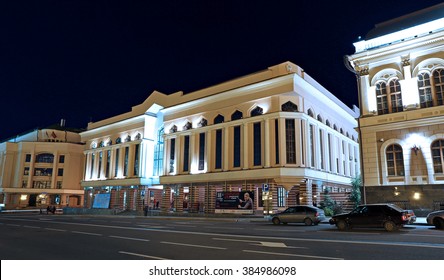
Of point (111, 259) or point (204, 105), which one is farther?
point (204, 105)

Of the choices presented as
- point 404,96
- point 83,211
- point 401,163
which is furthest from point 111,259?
point 83,211

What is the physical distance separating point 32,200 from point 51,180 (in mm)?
5727

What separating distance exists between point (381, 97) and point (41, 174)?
231 feet

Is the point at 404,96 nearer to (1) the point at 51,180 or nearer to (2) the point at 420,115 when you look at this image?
(2) the point at 420,115

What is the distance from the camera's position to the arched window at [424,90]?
24625 mm

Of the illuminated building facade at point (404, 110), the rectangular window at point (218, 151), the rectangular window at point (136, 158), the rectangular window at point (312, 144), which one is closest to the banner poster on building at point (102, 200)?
the rectangular window at point (136, 158)

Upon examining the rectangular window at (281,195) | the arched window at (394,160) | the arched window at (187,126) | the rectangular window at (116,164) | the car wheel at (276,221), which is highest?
the arched window at (187,126)

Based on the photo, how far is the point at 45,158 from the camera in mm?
73188

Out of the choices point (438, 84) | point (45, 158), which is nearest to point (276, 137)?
point (438, 84)

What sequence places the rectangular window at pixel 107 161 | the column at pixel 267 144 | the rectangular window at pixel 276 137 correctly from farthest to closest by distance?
1. the rectangular window at pixel 107 161
2. the column at pixel 267 144
3. the rectangular window at pixel 276 137

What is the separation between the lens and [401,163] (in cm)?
2483

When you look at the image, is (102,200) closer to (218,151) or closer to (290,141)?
(218,151)

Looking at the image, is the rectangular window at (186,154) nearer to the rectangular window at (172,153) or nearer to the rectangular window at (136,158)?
the rectangular window at (172,153)

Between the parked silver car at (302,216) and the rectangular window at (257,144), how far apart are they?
521 inches
